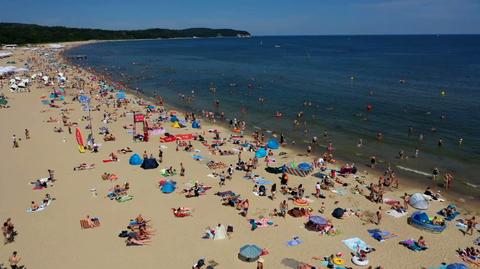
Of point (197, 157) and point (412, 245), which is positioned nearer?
point (412, 245)

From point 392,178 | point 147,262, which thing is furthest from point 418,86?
point 147,262

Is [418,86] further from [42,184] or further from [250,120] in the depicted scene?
[42,184]

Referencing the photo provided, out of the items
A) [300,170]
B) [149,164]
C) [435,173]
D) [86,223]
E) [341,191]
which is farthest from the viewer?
[435,173]

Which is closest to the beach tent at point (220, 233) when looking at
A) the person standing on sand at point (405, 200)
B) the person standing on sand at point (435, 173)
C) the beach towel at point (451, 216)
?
the person standing on sand at point (405, 200)

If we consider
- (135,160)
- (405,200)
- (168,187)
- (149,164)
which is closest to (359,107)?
(405,200)

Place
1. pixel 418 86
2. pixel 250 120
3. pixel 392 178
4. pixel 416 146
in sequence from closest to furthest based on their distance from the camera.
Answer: pixel 392 178, pixel 416 146, pixel 250 120, pixel 418 86

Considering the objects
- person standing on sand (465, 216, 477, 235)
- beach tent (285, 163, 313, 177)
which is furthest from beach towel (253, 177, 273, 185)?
person standing on sand (465, 216, 477, 235)

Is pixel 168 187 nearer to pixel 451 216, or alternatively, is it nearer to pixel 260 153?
pixel 260 153

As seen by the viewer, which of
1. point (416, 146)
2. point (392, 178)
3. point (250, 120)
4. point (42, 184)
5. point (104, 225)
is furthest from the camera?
point (250, 120)
